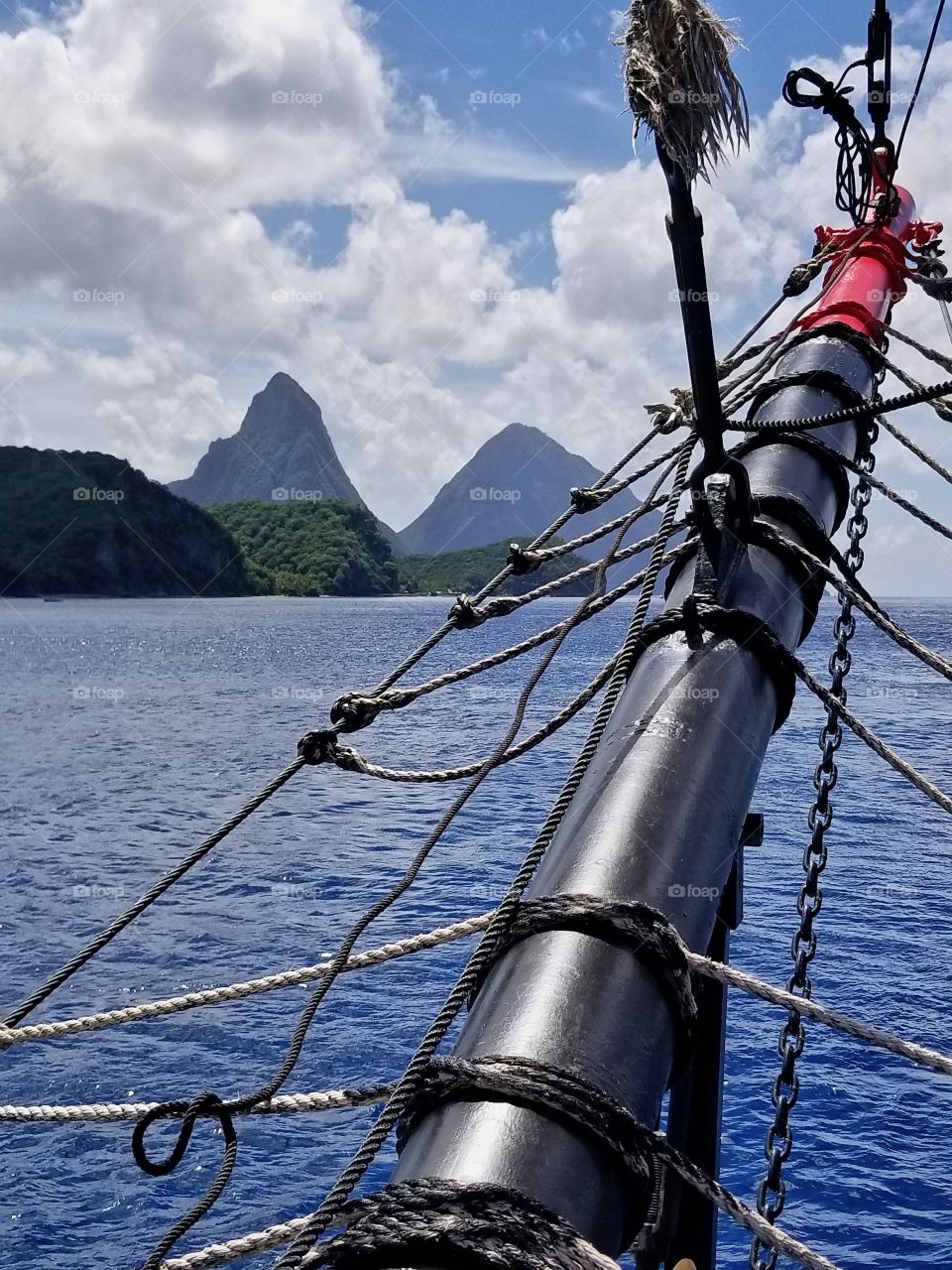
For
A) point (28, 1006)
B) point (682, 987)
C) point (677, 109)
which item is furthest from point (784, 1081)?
point (677, 109)

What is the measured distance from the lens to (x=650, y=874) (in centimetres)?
228

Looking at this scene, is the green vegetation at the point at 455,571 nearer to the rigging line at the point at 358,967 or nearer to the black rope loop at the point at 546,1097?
the rigging line at the point at 358,967

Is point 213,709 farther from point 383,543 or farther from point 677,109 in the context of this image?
point 383,543

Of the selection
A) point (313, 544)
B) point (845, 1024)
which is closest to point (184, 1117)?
point (845, 1024)

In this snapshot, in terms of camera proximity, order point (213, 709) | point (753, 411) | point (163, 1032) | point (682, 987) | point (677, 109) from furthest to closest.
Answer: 1. point (213, 709)
2. point (163, 1032)
3. point (753, 411)
4. point (677, 109)
5. point (682, 987)

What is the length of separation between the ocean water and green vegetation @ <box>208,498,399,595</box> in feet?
392

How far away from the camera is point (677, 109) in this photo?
2287 mm

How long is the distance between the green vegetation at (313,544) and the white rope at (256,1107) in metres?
151

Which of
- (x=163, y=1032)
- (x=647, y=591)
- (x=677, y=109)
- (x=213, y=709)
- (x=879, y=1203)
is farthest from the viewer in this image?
(x=213, y=709)

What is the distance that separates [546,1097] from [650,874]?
0.65 metres

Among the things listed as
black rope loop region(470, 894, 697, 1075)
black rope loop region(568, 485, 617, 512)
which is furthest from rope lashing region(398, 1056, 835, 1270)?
black rope loop region(568, 485, 617, 512)

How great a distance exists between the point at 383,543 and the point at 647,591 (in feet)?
541

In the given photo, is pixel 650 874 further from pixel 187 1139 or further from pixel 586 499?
pixel 586 499

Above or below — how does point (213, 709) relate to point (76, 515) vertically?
below
